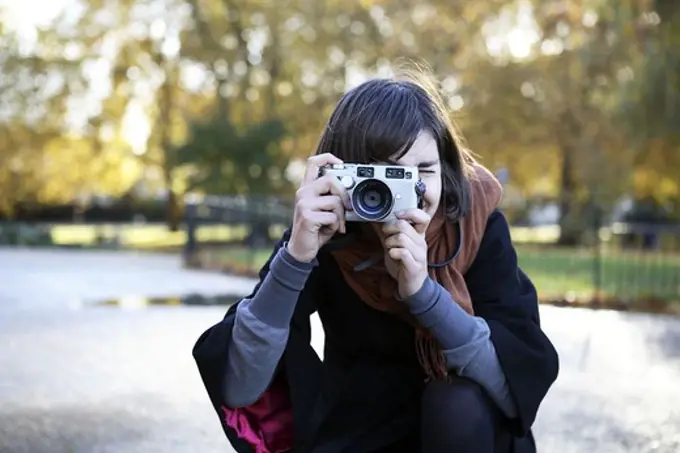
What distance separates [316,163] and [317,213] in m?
0.10

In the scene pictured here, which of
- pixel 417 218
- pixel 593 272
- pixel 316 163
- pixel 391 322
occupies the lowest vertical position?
pixel 593 272

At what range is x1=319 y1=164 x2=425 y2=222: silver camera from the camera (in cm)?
183

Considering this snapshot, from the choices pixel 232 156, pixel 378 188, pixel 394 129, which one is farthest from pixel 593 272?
pixel 378 188

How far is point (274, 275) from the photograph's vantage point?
1.92m

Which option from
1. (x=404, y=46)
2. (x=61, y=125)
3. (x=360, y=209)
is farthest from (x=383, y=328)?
(x=61, y=125)

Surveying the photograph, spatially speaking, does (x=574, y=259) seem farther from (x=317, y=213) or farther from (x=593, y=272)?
(x=317, y=213)

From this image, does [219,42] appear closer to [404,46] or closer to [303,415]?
[404,46]

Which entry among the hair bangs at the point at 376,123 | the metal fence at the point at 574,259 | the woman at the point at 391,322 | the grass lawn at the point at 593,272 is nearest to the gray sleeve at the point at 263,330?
the woman at the point at 391,322

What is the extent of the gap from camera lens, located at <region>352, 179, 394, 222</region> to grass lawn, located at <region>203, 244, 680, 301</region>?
331 inches

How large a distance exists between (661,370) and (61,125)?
73.5ft

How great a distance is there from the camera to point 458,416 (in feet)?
6.28

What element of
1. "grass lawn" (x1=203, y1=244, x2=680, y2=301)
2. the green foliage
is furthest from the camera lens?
the green foliage

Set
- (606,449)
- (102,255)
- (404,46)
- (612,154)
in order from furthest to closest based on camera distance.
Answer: (404,46) → (612,154) → (102,255) → (606,449)

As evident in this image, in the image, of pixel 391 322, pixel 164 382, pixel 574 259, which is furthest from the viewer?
pixel 574 259
